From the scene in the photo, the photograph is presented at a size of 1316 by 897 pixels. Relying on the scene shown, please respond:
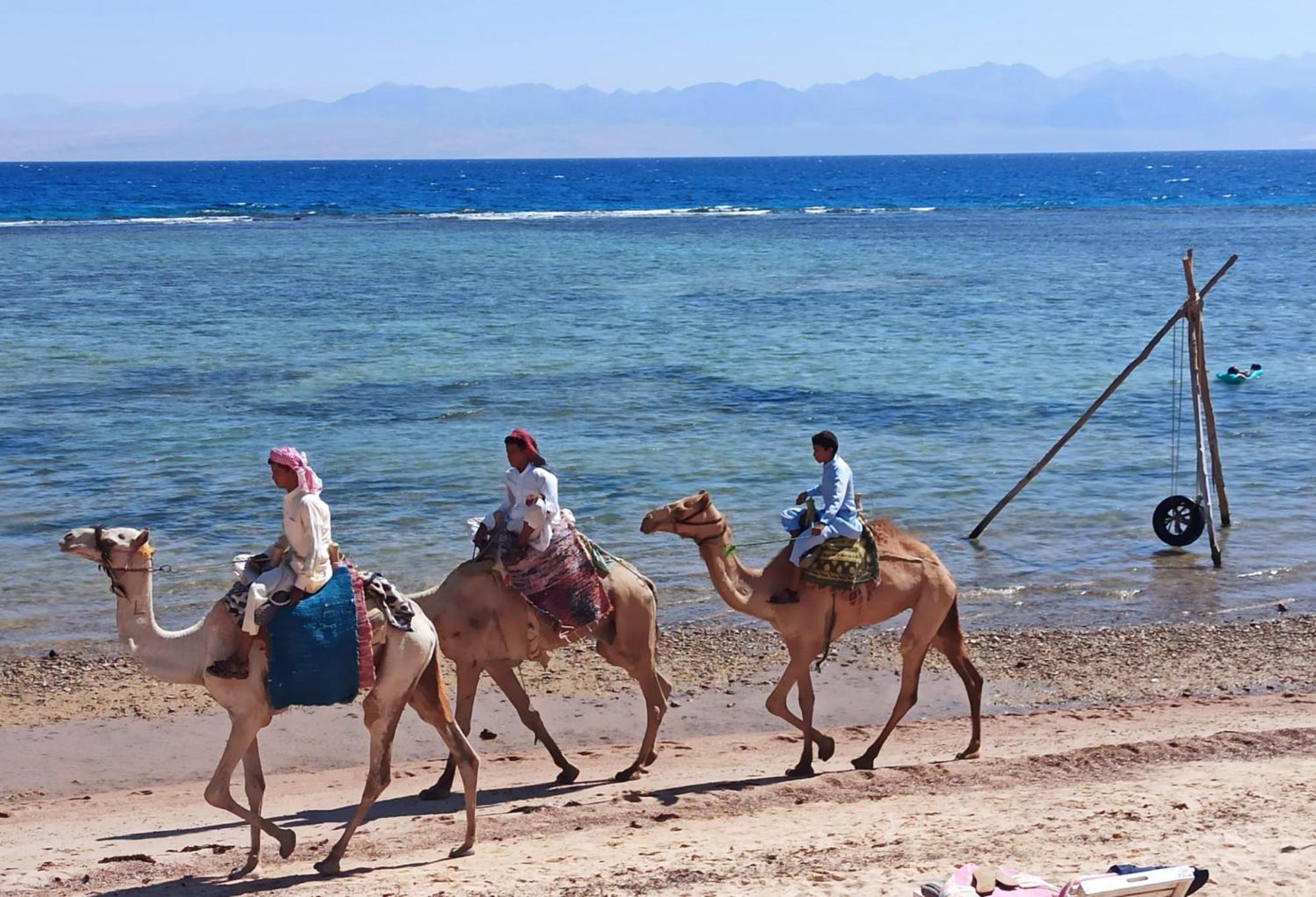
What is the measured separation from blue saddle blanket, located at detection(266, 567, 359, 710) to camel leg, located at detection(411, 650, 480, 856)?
63 centimetres

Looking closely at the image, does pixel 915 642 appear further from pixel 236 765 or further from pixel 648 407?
pixel 648 407

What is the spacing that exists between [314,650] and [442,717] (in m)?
1.07

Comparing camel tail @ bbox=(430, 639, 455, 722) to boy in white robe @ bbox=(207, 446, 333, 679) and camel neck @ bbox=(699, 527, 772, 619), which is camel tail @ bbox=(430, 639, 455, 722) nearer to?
boy in white robe @ bbox=(207, 446, 333, 679)

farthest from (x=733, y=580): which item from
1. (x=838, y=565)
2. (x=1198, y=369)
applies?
(x=1198, y=369)

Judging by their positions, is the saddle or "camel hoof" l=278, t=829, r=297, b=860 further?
the saddle

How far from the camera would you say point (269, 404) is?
1185 inches

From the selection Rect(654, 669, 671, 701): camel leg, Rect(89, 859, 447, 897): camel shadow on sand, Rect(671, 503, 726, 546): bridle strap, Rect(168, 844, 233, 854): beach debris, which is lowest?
Rect(168, 844, 233, 854): beach debris

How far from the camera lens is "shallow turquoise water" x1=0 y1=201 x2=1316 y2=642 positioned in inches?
728

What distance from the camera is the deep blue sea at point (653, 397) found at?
18.6 metres

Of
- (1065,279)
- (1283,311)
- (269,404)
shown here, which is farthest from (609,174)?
(269,404)

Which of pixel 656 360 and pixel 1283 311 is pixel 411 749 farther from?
pixel 1283 311

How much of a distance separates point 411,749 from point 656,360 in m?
25.2

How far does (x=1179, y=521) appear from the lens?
18.9m

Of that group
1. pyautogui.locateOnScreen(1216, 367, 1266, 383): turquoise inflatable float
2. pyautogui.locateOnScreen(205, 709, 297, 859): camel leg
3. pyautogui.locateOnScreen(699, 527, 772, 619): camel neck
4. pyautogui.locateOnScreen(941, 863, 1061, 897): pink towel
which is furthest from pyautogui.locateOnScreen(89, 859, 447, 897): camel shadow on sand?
pyautogui.locateOnScreen(1216, 367, 1266, 383): turquoise inflatable float
